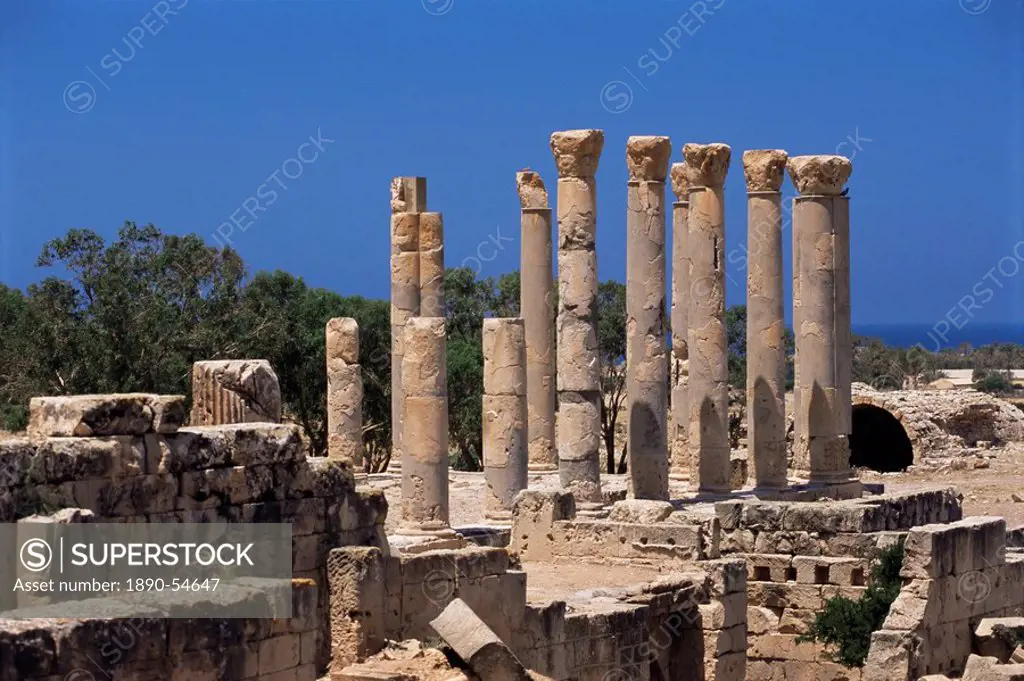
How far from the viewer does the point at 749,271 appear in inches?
1286

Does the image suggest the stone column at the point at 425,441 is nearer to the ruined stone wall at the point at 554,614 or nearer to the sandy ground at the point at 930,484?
the sandy ground at the point at 930,484

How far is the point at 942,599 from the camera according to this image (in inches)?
838

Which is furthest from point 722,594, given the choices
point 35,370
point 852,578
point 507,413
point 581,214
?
point 35,370

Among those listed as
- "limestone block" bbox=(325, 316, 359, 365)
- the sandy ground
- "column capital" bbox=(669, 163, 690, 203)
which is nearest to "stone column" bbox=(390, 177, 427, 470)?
"limestone block" bbox=(325, 316, 359, 365)

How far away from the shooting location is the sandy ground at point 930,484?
101 ft

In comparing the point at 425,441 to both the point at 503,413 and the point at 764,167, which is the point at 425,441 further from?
the point at 764,167

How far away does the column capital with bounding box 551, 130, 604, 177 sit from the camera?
29406 mm

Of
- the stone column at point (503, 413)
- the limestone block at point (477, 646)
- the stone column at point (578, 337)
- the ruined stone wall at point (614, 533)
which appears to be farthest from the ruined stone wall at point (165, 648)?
the stone column at point (578, 337)

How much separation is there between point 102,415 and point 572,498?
876 centimetres

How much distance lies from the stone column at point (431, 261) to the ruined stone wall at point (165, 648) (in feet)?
61.3

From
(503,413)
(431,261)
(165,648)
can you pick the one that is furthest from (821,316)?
(165,648)

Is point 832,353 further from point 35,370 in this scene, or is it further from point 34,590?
point 34,590

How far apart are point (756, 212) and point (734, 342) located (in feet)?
74.5

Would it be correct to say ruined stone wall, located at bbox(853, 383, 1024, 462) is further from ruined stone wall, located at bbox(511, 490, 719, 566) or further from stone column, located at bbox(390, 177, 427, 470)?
ruined stone wall, located at bbox(511, 490, 719, 566)
